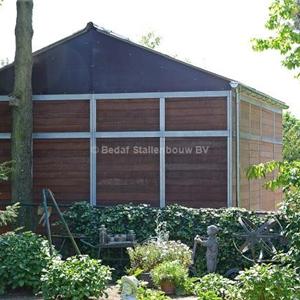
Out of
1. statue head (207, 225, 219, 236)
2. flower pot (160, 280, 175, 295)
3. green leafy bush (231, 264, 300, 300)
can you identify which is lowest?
flower pot (160, 280, 175, 295)

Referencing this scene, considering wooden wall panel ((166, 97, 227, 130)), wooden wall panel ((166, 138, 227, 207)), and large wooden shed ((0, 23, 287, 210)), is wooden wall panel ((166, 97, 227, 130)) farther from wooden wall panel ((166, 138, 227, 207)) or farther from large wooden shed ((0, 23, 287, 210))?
wooden wall panel ((166, 138, 227, 207))

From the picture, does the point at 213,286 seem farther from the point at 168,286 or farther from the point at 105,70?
the point at 105,70

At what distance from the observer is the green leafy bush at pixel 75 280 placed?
884 centimetres

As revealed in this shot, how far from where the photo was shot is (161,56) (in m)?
13.9

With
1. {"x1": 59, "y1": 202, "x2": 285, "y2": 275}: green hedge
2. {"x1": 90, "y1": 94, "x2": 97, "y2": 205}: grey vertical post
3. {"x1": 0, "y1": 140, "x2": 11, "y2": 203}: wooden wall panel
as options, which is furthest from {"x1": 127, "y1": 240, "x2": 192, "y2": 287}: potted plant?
{"x1": 0, "y1": 140, "x2": 11, "y2": 203}: wooden wall panel

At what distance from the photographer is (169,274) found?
977 cm

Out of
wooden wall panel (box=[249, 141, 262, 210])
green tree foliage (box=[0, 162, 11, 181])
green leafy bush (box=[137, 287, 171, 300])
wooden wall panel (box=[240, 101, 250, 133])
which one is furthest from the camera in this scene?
wooden wall panel (box=[249, 141, 262, 210])

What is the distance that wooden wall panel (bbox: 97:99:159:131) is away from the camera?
13.9 m

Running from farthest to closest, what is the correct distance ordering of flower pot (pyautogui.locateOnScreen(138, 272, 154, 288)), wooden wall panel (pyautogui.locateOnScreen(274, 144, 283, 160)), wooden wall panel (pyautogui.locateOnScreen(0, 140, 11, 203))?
1. wooden wall panel (pyautogui.locateOnScreen(274, 144, 283, 160))
2. wooden wall panel (pyautogui.locateOnScreen(0, 140, 11, 203))
3. flower pot (pyautogui.locateOnScreen(138, 272, 154, 288))

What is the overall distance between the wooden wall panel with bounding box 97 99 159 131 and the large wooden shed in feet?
0.07

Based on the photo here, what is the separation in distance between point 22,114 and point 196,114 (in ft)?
12.3

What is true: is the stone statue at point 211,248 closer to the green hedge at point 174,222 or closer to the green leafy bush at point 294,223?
the green hedge at point 174,222

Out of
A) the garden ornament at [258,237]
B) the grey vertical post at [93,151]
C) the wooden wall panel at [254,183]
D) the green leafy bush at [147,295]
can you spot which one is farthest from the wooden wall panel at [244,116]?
the green leafy bush at [147,295]

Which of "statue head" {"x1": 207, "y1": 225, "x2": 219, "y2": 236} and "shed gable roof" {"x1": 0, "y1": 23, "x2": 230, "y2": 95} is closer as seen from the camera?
"statue head" {"x1": 207, "y1": 225, "x2": 219, "y2": 236}
